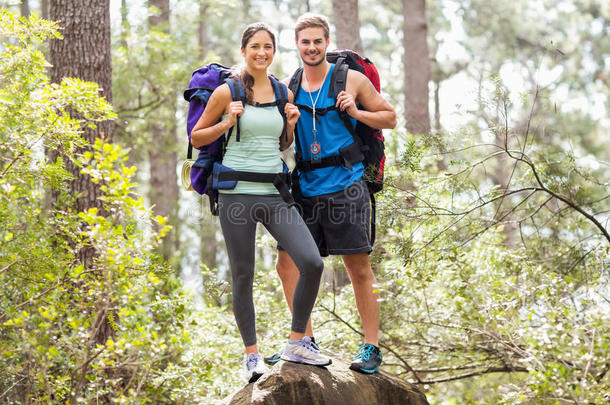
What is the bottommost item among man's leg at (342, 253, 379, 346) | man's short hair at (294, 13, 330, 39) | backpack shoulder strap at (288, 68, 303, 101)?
man's leg at (342, 253, 379, 346)

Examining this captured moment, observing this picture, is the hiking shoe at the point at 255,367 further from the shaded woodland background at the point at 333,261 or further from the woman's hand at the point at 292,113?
the woman's hand at the point at 292,113

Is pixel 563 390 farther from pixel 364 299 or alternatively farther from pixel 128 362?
pixel 128 362

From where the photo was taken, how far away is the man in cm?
446

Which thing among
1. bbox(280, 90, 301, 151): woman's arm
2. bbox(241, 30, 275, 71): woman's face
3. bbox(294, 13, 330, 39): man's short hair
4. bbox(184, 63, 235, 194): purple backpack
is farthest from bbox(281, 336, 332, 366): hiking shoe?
bbox(294, 13, 330, 39): man's short hair

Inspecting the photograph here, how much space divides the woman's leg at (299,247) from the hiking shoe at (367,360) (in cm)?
62

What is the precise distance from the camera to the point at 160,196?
14117 millimetres

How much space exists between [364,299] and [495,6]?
18068 mm

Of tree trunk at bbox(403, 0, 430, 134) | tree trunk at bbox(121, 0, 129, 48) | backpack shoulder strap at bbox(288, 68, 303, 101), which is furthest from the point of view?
tree trunk at bbox(121, 0, 129, 48)

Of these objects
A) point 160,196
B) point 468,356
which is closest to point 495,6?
point 160,196

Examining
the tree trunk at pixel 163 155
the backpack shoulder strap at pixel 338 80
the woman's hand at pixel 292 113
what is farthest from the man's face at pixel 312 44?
the tree trunk at pixel 163 155

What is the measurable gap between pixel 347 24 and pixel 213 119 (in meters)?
5.70

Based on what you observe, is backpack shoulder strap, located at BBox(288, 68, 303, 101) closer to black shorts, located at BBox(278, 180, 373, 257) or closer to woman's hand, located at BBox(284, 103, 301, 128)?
woman's hand, located at BBox(284, 103, 301, 128)

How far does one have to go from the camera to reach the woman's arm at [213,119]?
4160mm

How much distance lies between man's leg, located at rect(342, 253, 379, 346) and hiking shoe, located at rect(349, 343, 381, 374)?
0.16 feet
